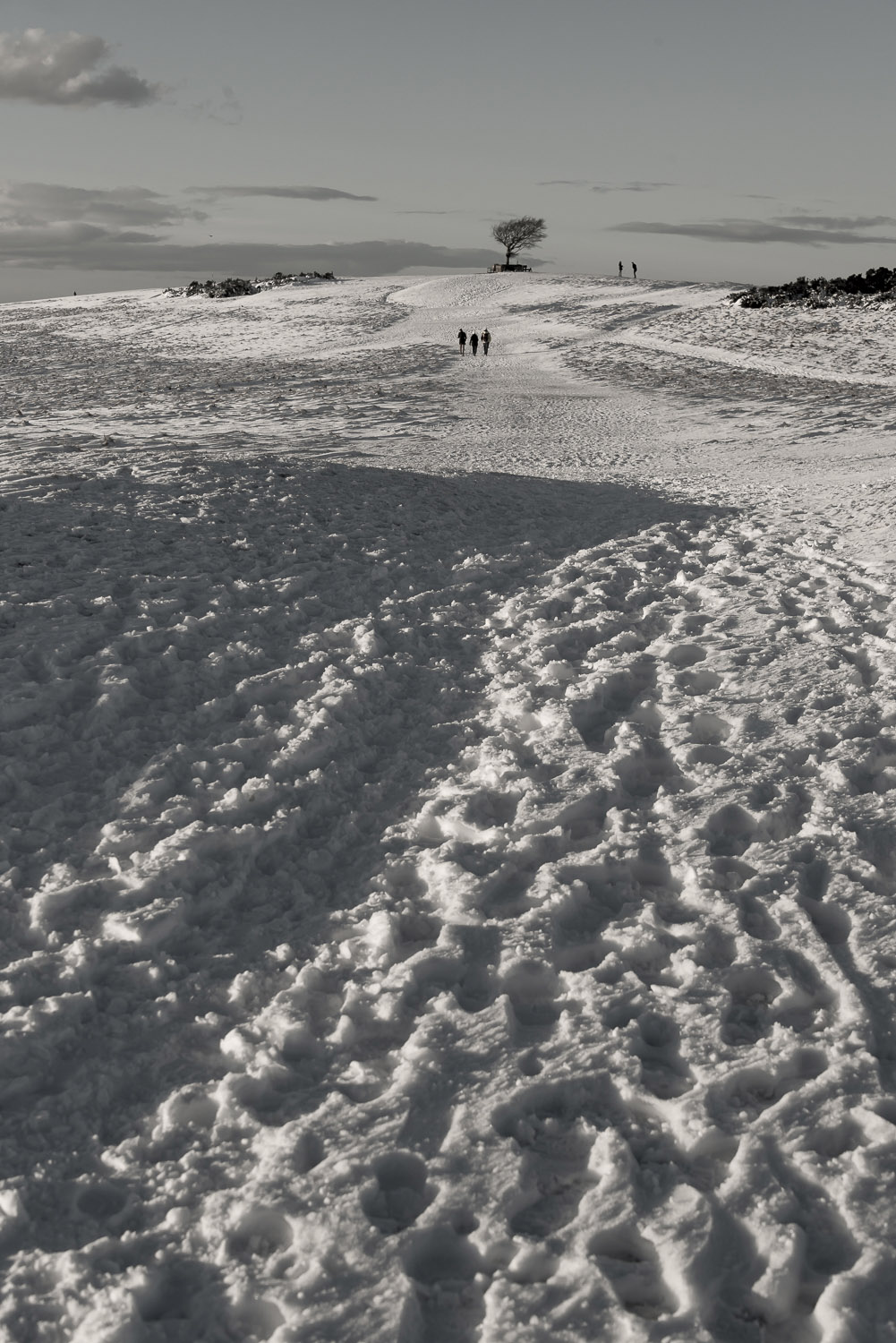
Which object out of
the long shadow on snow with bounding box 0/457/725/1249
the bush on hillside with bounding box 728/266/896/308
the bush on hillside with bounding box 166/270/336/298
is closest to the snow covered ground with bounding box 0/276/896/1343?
the long shadow on snow with bounding box 0/457/725/1249

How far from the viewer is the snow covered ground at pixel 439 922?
Result: 3.26 meters

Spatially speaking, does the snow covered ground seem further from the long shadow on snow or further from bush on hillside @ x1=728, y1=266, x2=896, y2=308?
bush on hillside @ x1=728, y1=266, x2=896, y2=308

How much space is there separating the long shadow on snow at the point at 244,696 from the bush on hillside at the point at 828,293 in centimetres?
3196

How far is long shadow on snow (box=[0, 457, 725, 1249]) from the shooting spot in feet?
14.1

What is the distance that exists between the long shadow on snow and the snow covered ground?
0.09 ft

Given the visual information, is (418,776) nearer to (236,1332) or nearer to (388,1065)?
(388,1065)

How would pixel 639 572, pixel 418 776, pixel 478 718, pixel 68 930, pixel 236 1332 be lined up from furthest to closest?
pixel 639 572
pixel 478 718
pixel 418 776
pixel 68 930
pixel 236 1332

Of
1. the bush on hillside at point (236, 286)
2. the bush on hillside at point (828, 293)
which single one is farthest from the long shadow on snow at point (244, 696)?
the bush on hillside at point (236, 286)

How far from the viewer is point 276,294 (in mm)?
55438

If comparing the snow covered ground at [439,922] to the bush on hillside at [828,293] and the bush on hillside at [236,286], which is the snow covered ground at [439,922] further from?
the bush on hillside at [236,286]

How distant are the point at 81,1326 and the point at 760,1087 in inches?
99.3

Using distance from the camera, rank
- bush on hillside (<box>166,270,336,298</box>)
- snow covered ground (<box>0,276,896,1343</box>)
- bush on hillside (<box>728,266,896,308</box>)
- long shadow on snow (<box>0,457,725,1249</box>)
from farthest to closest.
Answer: bush on hillside (<box>166,270,336,298</box>) → bush on hillside (<box>728,266,896,308</box>) → long shadow on snow (<box>0,457,725,1249</box>) → snow covered ground (<box>0,276,896,1343</box>)

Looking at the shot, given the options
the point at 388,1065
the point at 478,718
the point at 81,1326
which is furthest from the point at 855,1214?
the point at 478,718

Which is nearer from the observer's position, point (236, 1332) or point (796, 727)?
point (236, 1332)
